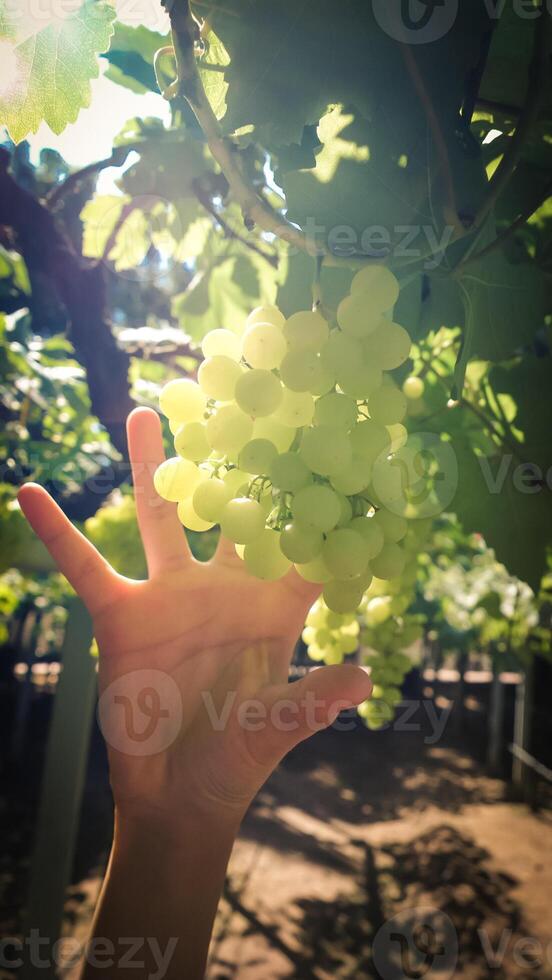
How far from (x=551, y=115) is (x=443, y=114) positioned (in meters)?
0.25

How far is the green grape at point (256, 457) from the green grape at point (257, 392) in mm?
42

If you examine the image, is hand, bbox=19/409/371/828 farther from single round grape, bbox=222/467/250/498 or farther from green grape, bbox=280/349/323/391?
green grape, bbox=280/349/323/391

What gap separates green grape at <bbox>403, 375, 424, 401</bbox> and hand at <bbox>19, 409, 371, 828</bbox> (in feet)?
1.64

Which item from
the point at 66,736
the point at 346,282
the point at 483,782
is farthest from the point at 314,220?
the point at 483,782

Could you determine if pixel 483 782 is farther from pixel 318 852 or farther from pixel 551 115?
pixel 551 115

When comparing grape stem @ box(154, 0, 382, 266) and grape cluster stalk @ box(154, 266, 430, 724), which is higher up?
grape stem @ box(154, 0, 382, 266)

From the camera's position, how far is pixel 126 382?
2.03 m

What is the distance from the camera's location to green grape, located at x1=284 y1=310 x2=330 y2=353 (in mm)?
824

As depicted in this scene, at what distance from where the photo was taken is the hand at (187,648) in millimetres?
1003

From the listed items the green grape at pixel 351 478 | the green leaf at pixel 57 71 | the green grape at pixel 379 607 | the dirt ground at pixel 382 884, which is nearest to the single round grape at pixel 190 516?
the green grape at pixel 351 478

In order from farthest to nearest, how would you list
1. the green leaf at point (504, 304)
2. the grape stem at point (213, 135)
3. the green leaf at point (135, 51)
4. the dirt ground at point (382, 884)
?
the dirt ground at point (382, 884) → the green leaf at point (135, 51) → the green leaf at point (504, 304) → the grape stem at point (213, 135)

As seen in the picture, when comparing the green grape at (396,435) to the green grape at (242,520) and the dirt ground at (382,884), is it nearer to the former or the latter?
the green grape at (242,520)

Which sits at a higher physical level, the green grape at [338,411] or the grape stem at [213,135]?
the grape stem at [213,135]

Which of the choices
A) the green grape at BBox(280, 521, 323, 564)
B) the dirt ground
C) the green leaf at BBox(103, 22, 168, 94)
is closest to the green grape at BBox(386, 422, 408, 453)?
the green grape at BBox(280, 521, 323, 564)
